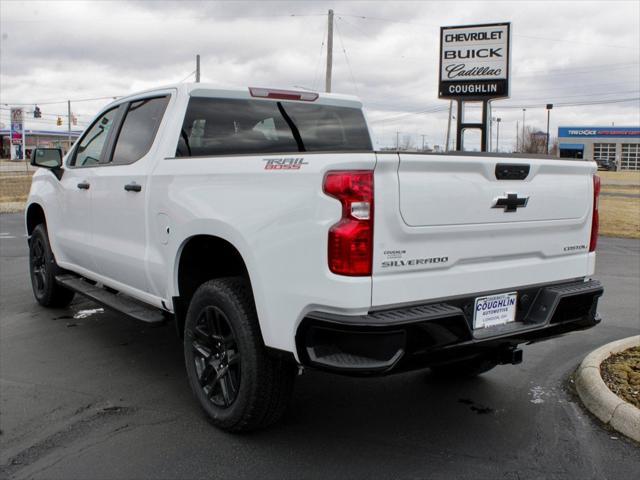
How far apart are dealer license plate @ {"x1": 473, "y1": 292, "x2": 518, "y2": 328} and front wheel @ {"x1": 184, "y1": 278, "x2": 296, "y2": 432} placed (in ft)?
3.35

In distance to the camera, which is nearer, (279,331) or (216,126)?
(279,331)

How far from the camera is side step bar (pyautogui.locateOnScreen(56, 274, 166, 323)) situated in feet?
14.5

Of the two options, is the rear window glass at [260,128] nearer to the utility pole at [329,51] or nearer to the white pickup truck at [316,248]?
the white pickup truck at [316,248]

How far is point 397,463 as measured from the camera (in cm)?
338

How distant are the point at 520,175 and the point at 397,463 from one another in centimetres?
167

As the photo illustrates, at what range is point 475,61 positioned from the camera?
51.2 feet

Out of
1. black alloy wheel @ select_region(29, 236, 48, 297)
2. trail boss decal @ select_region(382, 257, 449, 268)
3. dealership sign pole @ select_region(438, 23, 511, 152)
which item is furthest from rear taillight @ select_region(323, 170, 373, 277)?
dealership sign pole @ select_region(438, 23, 511, 152)

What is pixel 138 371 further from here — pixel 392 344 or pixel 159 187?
pixel 392 344

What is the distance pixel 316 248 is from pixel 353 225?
0.69ft

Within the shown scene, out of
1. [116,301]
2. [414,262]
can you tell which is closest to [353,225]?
[414,262]

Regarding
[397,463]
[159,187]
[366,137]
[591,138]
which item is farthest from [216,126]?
[591,138]

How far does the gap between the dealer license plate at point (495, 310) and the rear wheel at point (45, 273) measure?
4.54 metres

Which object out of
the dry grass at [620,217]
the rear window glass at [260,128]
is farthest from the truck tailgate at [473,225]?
the dry grass at [620,217]

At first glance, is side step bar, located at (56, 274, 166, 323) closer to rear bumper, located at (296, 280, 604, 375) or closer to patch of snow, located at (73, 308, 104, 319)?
patch of snow, located at (73, 308, 104, 319)
